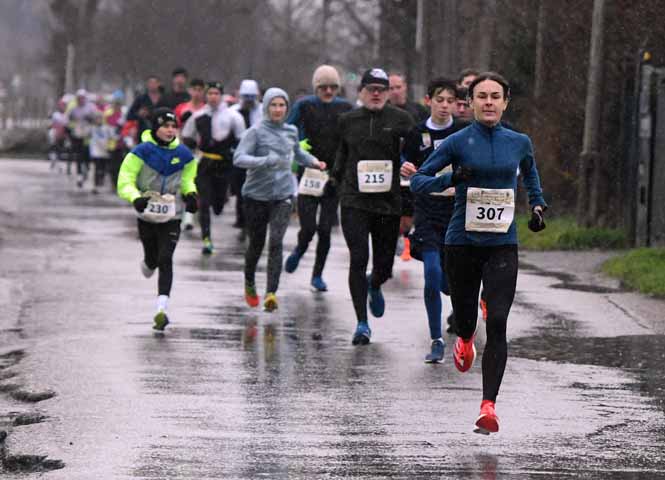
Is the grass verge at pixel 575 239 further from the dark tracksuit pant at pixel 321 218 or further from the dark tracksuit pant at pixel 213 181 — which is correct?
the dark tracksuit pant at pixel 321 218

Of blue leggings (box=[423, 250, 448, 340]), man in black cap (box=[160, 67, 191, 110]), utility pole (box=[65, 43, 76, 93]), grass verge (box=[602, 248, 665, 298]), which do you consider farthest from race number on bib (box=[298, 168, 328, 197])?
utility pole (box=[65, 43, 76, 93])

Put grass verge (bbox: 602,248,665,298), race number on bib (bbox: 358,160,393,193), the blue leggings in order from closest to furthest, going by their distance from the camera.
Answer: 1. the blue leggings
2. race number on bib (bbox: 358,160,393,193)
3. grass verge (bbox: 602,248,665,298)

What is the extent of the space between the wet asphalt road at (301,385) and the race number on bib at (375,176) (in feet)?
3.48

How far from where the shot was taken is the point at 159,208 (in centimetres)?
1249

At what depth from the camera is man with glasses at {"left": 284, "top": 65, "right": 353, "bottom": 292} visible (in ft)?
48.2

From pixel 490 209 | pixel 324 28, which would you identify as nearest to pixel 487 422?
pixel 490 209

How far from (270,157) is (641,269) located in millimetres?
4228

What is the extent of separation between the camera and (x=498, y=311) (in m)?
8.44

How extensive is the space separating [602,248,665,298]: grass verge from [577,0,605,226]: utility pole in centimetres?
224

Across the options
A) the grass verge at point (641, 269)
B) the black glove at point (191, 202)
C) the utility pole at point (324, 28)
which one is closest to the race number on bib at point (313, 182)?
the black glove at point (191, 202)

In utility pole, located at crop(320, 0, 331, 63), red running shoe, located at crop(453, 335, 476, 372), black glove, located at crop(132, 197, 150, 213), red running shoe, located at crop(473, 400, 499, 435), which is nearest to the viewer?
red running shoe, located at crop(473, 400, 499, 435)

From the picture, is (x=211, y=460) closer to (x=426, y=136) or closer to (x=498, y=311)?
(x=498, y=311)

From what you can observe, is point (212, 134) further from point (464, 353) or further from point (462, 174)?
point (462, 174)

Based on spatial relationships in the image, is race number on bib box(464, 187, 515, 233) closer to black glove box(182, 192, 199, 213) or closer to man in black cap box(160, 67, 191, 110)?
black glove box(182, 192, 199, 213)
